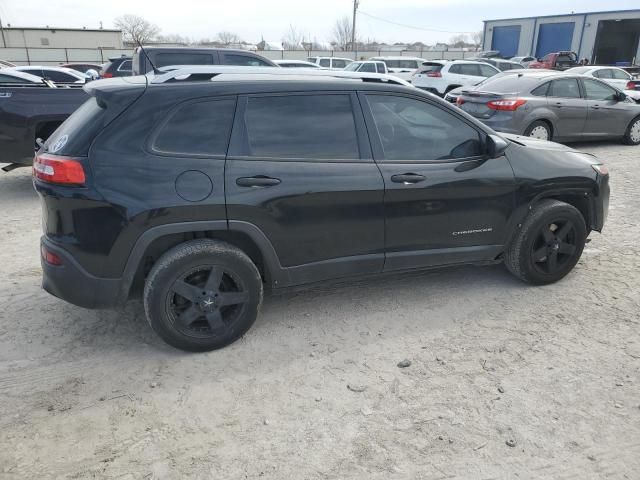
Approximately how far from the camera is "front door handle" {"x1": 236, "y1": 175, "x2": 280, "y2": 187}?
3.15 m

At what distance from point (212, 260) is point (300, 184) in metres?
0.76

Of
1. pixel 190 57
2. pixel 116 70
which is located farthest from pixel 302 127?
pixel 116 70

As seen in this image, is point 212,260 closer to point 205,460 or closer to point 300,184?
point 300,184

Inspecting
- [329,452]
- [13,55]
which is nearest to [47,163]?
[329,452]

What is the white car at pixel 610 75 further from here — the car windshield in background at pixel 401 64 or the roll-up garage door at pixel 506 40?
the roll-up garage door at pixel 506 40

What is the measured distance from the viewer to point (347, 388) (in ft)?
9.81

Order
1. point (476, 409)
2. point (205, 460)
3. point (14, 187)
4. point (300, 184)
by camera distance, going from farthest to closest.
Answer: point (14, 187) < point (300, 184) < point (476, 409) < point (205, 460)

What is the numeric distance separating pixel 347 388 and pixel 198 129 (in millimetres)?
1857

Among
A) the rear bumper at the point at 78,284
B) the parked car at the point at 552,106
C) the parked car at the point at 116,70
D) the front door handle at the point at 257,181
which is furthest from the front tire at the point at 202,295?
the parked car at the point at 116,70

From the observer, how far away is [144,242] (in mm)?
3020

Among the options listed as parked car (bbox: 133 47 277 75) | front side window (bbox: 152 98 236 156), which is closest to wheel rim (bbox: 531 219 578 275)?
front side window (bbox: 152 98 236 156)

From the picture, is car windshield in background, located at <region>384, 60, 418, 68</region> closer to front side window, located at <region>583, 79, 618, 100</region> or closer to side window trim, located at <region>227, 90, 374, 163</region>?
front side window, located at <region>583, 79, 618, 100</region>

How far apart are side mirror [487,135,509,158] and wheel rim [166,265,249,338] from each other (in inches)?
83.7

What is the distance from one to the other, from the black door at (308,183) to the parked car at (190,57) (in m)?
6.84
